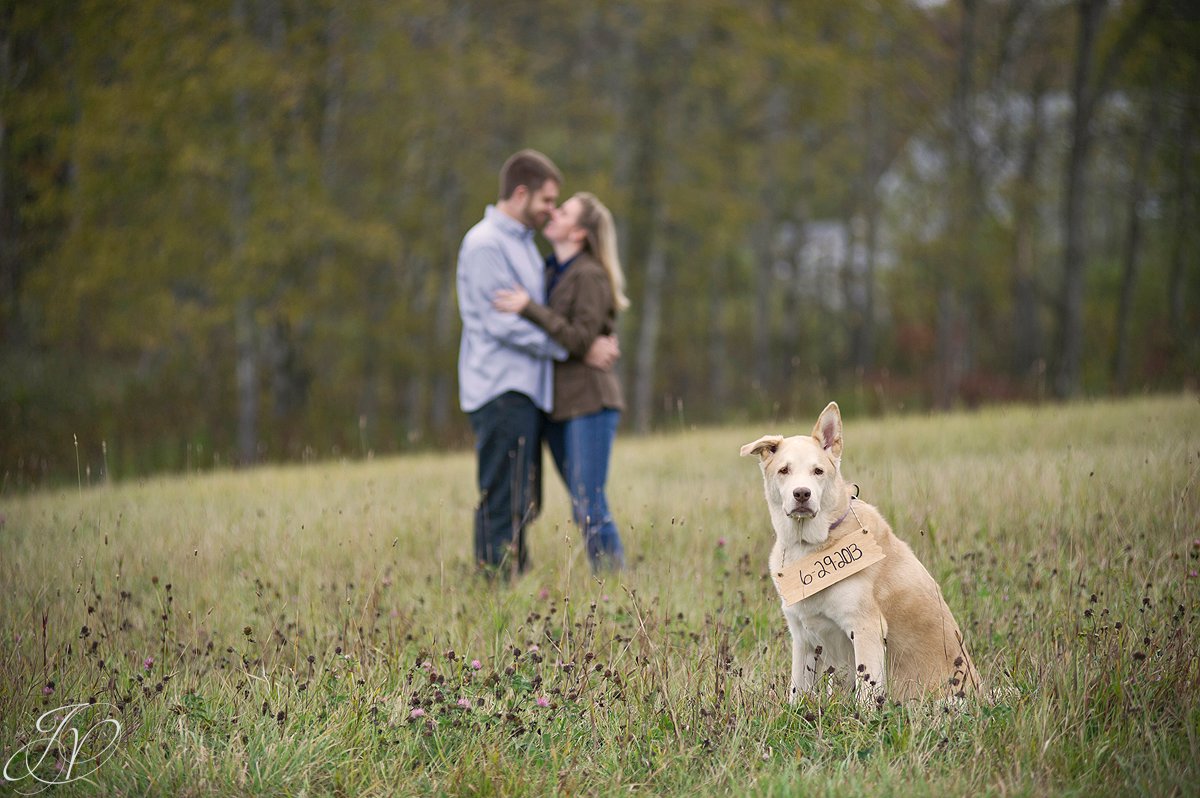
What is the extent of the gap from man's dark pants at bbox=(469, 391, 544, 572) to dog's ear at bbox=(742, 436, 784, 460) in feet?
6.90

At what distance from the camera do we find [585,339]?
5.72 meters

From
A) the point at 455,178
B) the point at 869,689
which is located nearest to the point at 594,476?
the point at 869,689

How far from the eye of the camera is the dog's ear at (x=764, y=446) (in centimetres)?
367

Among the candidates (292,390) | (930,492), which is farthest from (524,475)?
(292,390)

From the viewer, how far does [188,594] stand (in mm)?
5535

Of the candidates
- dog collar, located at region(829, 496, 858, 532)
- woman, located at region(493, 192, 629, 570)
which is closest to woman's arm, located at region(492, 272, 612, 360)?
woman, located at region(493, 192, 629, 570)

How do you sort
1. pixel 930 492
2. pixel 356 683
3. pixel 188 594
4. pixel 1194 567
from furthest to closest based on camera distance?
pixel 930 492
pixel 188 594
pixel 1194 567
pixel 356 683

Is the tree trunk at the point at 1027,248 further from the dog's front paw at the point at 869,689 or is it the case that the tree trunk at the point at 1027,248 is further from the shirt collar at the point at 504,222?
the dog's front paw at the point at 869,689

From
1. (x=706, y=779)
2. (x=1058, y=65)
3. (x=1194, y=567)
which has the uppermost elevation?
(x=1058, y=65)

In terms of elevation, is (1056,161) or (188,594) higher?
(1056,161)

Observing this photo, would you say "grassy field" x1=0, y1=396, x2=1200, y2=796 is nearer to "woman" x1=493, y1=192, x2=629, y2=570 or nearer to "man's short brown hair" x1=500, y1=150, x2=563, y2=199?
"woman" x1=493, y1=192, x2=629, y2=570

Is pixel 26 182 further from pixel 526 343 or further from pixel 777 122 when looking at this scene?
pixel 777 122

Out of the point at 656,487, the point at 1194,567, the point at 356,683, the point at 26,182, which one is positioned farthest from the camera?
the point at 26,182

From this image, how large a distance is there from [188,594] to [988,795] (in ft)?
14.7
